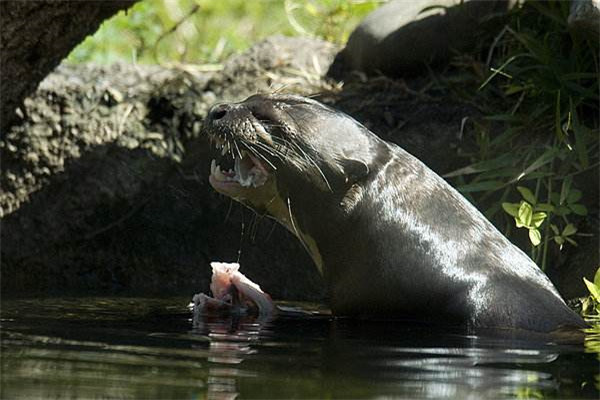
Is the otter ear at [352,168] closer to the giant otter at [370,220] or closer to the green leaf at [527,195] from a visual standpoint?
the giant otter at [370,220]

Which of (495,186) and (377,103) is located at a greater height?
(377,103)

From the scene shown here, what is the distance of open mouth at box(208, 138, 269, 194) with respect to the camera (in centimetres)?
403

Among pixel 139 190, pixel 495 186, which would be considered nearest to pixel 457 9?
pixel 495 186

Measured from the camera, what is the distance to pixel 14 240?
5.48 metres

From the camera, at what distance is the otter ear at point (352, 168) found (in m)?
4.02

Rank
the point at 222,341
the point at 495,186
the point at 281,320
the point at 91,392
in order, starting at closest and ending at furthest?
the point at 91,392
the point at 222,341
the point at 281,320
the point at 495,186

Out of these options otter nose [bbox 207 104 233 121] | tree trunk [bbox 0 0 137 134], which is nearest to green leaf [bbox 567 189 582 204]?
otter nose [bbox 207 104 233 121]

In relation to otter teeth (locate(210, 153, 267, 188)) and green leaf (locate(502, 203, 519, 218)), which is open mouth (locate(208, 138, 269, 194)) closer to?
otter teeth (locate(210, 153, 267, 188))

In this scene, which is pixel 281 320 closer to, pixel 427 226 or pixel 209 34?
pixel 427 226

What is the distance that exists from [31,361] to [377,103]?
3008 millimetres

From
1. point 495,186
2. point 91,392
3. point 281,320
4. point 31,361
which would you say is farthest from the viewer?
point 495,186

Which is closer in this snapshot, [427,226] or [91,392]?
[91,392]

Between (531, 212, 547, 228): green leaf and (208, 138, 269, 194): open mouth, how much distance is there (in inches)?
49.2

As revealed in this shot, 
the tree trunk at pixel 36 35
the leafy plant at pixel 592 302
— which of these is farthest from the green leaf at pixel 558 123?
the tree trunk at pixel 36 35
